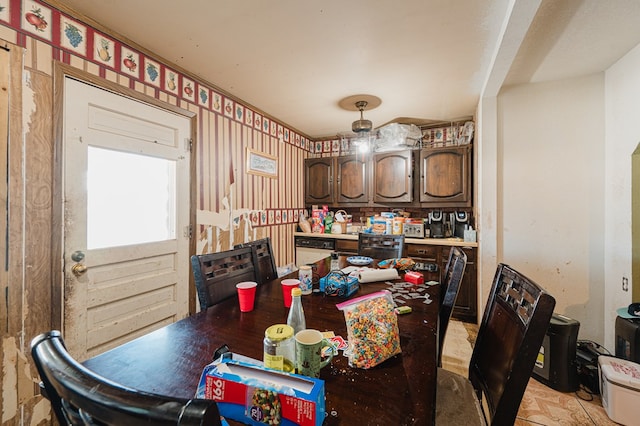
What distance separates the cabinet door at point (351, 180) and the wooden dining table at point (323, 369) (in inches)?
106

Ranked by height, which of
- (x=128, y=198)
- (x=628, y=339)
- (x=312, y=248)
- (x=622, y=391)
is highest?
(x=128, y=198)

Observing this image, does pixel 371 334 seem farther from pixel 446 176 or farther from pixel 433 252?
pixel 446 176

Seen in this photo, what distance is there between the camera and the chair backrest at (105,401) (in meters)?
0.31

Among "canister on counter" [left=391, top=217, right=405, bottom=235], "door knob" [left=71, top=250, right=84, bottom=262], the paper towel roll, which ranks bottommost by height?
the paper towel roll

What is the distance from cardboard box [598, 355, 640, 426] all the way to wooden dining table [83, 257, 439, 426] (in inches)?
52.4

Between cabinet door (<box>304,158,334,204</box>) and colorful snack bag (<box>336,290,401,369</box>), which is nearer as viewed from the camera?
colorful snack bag (<box>336,290,401,369</box>)

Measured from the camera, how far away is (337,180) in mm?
3965

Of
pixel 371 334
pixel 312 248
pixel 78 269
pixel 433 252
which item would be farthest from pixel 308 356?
pixel 312 248

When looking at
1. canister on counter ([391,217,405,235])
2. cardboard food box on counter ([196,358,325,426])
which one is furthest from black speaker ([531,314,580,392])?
cardboard food box on counter ([196,358,325,426])

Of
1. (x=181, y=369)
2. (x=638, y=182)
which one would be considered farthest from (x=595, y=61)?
(x=181, y=369)

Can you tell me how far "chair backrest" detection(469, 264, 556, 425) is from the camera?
0.74 metres

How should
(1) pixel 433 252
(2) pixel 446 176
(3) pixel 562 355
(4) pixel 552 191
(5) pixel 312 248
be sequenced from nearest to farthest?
1. (3) pixel 562 355
2. (4) pixel 552 191
3. (1) pixel 433 252
4. (2) pixel 446 176
5. (5) pixel 312 248

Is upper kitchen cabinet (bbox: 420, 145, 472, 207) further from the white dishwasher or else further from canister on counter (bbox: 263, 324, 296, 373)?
canister on counter (bbox: 263, 324, 296, 373)

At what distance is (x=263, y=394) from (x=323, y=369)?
27cm
